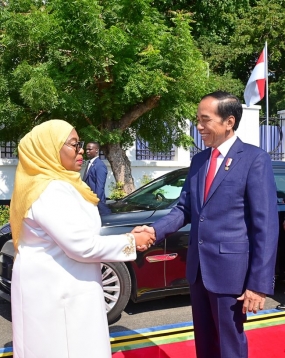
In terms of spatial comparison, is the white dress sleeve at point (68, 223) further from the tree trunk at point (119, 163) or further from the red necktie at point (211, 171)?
the tree trunk at point (119, 163)

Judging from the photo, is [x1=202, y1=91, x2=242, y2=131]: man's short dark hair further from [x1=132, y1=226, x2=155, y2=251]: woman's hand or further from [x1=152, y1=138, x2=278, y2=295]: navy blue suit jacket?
[x1=132, y1=226, x2=155, y2=251]: woman's hand

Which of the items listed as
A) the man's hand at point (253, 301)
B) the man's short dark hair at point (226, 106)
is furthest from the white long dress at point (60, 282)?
the man's short dark hair at point (226, 106)

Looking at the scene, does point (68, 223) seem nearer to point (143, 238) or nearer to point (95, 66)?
point (143, 238)

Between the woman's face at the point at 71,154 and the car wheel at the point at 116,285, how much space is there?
2163mm

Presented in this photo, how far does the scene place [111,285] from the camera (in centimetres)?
437

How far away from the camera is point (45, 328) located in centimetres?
220

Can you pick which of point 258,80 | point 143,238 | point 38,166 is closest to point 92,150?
point 143,238

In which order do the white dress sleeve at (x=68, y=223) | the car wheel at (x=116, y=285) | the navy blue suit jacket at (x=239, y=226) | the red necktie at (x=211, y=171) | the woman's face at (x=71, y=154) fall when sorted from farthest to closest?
the car wheel at (x=116, y=285) → the red necktie at (x=211, y=171) → the navy blue suit jacket at (x=239, y=226) → the woman's face at (x=71, y=154) → the white dress sleeve at (x=68, y=223)

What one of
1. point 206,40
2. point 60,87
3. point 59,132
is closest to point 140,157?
point 60,87

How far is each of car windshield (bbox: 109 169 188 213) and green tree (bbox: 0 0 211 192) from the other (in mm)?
3420

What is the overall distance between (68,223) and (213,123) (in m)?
1.07

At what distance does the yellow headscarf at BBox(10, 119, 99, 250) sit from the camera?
7.10 feet

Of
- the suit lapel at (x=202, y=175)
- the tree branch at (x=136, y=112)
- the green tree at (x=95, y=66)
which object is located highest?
the green tree at (x=95, y=66)

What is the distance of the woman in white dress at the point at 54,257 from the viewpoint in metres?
2.13
